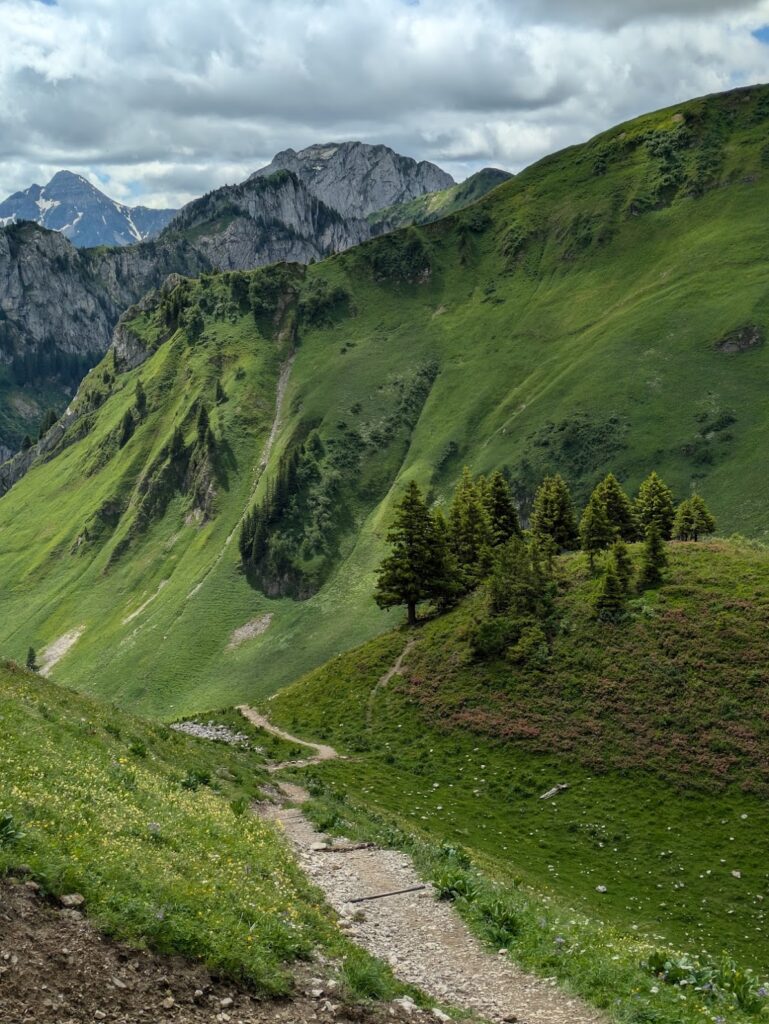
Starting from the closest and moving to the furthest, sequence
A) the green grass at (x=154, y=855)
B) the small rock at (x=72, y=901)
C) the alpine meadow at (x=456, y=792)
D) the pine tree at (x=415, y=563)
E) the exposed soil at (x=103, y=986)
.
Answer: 1. the exposed soil at (x=103, y=986)
2. the small rock at (x=72, y=901)
3. the green grass at (x=154, y=855)
4. the alpine meadow at (x=456, y=792)
5. the pine tree at (x=415, y=563)

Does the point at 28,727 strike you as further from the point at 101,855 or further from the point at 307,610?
the point at 307,610

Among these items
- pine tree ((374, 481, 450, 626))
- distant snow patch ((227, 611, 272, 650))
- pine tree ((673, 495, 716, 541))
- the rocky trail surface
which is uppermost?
pine tree ((374, 481, 450, 626))

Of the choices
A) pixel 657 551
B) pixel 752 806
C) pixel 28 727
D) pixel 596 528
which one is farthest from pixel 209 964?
pixel 596 528

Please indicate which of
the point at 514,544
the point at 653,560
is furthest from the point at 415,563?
the point at 653,560

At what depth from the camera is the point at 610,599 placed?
61031 millimetres

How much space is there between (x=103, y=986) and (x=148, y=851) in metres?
5.23

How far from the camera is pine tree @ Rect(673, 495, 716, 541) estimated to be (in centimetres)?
8819

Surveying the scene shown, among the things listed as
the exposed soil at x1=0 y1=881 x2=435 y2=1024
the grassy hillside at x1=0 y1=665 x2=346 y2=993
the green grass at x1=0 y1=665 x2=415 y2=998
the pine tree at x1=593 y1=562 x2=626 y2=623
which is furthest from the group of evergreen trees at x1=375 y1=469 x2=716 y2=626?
the exposed soil at x1=0 y1=881 x2=435 y2=1024

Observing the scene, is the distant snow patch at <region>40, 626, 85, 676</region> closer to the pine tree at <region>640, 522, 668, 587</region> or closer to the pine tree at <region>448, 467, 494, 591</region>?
the pine tree at <region>448, 467, 494, 591</region>

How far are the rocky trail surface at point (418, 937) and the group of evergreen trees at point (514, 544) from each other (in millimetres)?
36873

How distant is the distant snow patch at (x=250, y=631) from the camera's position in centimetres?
15000

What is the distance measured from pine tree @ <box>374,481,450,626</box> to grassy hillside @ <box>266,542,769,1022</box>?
425 centimetres

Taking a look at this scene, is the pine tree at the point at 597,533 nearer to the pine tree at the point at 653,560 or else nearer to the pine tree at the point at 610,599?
the pine tree at the point at 653,560

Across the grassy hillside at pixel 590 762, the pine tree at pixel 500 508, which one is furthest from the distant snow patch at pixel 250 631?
the grassy hillside at pixel 590 762
